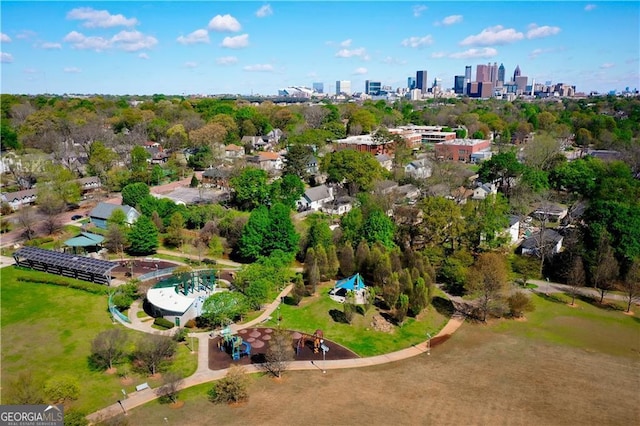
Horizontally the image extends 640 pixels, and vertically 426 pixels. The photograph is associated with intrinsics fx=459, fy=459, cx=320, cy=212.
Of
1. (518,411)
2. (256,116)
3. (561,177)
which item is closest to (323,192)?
(561,177)

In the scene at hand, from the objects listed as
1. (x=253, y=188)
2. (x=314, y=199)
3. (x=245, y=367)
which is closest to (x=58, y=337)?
(x=245, y=367)

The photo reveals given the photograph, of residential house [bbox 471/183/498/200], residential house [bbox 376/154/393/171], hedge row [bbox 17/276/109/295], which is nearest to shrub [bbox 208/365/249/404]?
hedge row [bbox 17/276/109/295]

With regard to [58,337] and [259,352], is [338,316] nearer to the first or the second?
[259,352]

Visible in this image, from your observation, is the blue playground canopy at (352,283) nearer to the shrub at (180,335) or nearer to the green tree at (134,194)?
the shrub at (180,335)

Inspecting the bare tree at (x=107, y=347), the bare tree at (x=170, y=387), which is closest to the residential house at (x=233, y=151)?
the bare tree at (x=107, y=347)

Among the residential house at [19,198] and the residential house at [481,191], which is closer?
the residential house at [19,198]

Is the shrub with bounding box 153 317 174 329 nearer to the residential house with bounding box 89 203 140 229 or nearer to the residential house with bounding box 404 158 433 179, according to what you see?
the residential house with bounding box 89 203 140 229

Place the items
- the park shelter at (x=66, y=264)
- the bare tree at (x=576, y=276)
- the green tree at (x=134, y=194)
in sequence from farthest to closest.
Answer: the green tree at (x=134, y=194) → the park shelter at (x=66, y=264) → the bare tree at (x=576, y=276)
